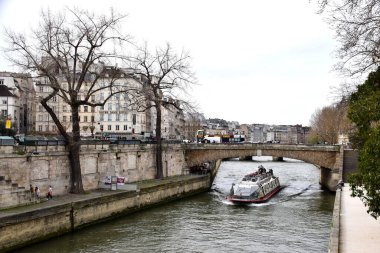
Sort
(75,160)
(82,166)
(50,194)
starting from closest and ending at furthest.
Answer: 1. (50,194)
2. (75,160)
3. (82,166)

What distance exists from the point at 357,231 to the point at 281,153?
109ft

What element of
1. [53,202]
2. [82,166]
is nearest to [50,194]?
[53,202]

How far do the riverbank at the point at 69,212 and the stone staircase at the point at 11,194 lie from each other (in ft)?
2.40

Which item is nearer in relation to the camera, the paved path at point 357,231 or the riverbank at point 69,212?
the paved path at point 357,231

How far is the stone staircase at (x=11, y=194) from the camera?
96.1ft

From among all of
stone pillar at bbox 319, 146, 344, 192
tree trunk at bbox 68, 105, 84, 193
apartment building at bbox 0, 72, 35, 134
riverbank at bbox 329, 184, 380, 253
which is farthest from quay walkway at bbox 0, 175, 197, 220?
apartment building at bbox 0, 72, 35, 134

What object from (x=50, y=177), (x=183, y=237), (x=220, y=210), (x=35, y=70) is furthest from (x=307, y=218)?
(x=35, y=70)

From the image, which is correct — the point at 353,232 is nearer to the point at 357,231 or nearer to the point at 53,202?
the point at 357,231

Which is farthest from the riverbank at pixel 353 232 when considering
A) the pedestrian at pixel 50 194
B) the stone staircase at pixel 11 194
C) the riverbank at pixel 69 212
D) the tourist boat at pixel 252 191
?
the pedestrian at pixel 50 194

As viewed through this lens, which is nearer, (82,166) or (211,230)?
(211,230)

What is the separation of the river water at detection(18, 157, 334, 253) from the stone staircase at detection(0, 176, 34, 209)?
153 inches

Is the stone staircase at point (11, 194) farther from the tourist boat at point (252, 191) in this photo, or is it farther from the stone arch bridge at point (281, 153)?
the stone arch bridge at point (281, 153)

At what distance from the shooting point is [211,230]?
1229 inches

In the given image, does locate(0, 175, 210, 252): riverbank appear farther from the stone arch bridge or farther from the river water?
the stone arch bridge
